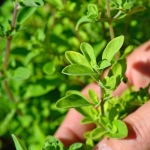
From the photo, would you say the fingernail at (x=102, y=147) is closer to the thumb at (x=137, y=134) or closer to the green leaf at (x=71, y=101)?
the thumb at (x=137, y=134)

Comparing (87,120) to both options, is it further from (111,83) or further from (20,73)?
(20,73)

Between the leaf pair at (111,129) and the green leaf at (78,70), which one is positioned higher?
the green leaf at (78,70)

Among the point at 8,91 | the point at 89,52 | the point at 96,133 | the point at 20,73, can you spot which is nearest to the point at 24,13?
the point at 20,73

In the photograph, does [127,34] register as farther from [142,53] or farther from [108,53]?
[108,53]

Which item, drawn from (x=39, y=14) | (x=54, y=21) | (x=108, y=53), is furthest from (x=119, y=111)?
(x=39, y=14)

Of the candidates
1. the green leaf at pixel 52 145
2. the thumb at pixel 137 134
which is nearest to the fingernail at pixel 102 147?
the thumb at pixel 137 134

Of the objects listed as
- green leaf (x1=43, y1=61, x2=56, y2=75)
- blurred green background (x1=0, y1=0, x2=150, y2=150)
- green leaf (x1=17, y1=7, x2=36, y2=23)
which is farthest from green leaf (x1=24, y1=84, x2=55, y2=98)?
green leaf (x1=17, y1=7, x2=36, y2=23)
